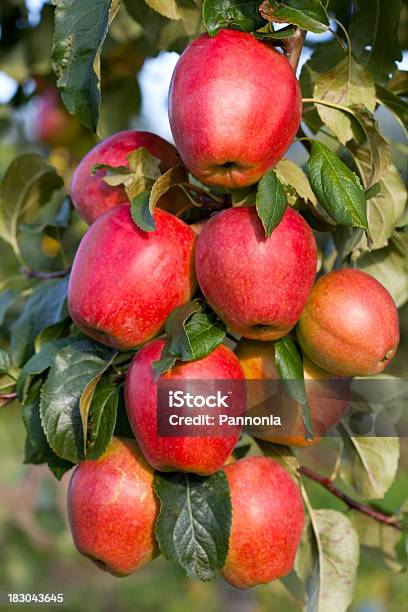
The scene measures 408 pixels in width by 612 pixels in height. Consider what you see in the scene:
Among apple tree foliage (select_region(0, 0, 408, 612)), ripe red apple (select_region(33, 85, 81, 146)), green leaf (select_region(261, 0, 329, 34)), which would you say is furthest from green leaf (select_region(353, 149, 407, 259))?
ripe red apple (select_region(33, 85, 81, 146))

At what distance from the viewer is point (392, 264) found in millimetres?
1085

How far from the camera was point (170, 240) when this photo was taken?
0.85 meters

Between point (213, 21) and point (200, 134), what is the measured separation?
0.12 meters

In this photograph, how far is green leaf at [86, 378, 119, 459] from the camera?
0.86 metres

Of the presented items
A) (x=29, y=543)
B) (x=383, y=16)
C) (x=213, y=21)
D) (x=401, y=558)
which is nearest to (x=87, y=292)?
(x=213, y=21)

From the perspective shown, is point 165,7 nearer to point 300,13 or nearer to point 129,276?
point 300,13

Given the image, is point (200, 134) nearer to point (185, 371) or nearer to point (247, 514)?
point (185, 371)

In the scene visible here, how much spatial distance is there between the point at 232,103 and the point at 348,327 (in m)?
0.30

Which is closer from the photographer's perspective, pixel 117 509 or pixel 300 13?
pixel 300 13

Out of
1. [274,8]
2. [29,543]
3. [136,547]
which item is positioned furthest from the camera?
[29,543]

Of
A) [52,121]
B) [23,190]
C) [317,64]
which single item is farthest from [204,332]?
[52,121]

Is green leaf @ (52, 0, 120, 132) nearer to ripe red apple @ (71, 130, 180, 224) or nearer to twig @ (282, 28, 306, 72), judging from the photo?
ripe red apple @ (71, 130, 180, 224)

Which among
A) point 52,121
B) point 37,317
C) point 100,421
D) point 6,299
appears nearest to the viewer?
point 100,421

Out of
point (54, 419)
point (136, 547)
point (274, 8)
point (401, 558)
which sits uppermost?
point (274, 8)
